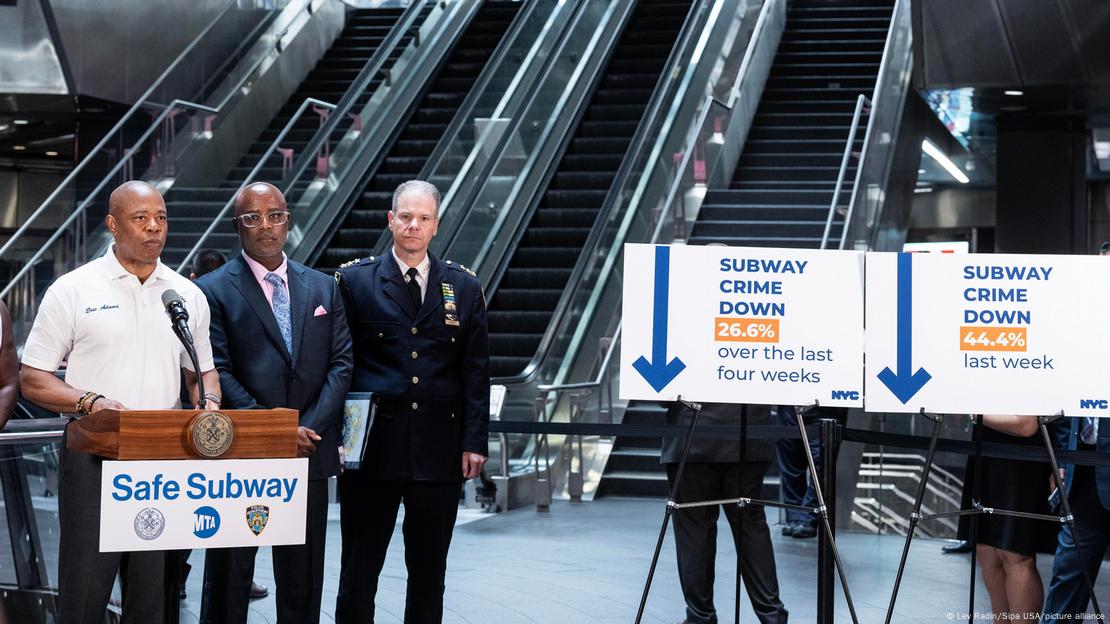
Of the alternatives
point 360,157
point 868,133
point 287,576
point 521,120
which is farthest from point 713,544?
point 360,157

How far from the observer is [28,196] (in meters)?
18.2

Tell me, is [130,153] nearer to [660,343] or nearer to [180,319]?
[660,343]

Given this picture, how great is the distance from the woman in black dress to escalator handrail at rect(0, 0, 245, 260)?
9987mm

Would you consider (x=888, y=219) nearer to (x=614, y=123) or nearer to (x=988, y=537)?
(x=614, y=123)

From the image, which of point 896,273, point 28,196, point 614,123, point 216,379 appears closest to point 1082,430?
point 896,273

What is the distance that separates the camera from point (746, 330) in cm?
445

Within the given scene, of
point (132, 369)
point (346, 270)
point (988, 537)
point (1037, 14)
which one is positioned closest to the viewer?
point (132, 369)

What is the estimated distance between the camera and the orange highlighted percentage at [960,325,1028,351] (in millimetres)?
4405

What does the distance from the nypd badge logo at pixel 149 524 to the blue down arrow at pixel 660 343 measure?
1714 mm

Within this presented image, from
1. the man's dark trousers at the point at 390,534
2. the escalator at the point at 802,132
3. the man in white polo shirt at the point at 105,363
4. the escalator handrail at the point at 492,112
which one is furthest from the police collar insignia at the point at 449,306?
the escalator handrail at the point at 492,112

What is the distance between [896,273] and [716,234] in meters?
8.53

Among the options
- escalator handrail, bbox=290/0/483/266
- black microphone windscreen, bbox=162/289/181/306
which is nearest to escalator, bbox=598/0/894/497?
escalator handrail, bbox=290/0/483/266

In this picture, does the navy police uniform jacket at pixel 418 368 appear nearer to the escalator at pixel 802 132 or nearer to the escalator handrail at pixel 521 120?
the escalator at pixel 802 132

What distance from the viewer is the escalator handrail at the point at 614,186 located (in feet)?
36.6
